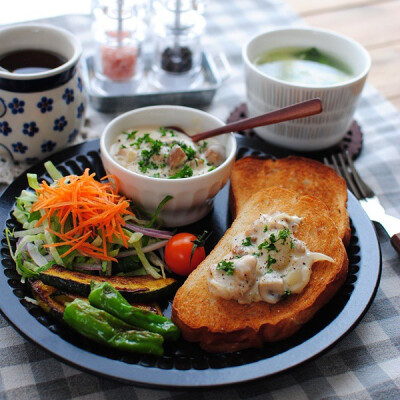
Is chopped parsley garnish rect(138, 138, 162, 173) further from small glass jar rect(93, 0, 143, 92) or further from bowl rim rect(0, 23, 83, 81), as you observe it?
small glass jar rect(93, 0, 143, 92)

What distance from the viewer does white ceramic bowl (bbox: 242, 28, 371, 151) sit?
3445mm

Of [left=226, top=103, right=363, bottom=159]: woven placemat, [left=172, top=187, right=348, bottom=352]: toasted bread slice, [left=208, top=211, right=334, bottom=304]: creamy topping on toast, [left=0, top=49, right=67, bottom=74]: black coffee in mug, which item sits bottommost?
[left=226, top=103, right=363, bottom=159]: woven placemat

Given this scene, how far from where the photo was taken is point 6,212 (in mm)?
2902

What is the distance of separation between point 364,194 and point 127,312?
5.73 feet

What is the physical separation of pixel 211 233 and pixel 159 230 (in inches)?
12.6

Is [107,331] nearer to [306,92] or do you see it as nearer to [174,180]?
[174,180]

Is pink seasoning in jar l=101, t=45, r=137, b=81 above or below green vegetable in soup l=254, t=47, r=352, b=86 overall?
below

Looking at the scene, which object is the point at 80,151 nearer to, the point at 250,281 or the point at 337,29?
the point at 250,281

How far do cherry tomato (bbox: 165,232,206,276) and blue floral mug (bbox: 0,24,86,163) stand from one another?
1159mm

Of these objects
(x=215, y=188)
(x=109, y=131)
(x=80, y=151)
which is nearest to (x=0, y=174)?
(x=80, y=151)

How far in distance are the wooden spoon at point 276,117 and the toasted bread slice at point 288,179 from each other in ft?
0.83

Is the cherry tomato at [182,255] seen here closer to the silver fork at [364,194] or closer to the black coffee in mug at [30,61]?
the silver fork at [364,194]

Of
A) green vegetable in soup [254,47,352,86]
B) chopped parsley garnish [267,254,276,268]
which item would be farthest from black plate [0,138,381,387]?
green vegetable in soup [254,47,352,86]

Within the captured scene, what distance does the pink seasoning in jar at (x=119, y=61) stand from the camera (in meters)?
3.96
